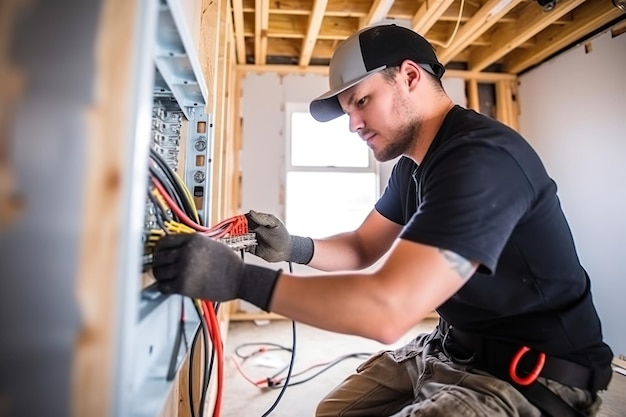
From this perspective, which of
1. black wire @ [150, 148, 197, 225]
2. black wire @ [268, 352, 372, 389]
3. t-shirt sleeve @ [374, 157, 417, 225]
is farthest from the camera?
A: black wire @ [268, 352, 372, 389]

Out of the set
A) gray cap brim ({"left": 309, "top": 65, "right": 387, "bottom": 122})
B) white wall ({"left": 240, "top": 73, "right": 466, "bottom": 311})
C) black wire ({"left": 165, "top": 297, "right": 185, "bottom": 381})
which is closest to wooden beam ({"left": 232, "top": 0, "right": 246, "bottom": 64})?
white wall ({"left": 240, "top": 73, "right": 466, "bottom": 311})

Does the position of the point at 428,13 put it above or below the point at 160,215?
above

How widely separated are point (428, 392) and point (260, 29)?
265 centimetres

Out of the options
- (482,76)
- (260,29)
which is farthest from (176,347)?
(482,76)

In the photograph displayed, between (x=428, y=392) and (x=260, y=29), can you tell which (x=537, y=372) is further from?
(x=260, y=29)

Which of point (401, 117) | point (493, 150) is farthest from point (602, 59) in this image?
point (493, 150)

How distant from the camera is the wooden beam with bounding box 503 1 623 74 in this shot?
7.91 ft

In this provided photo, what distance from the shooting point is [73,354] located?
369 millimetres

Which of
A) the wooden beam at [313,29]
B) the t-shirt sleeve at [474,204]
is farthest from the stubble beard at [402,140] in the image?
the wooden beam at [313,29]

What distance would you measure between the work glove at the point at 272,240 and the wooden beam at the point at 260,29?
1864 mm

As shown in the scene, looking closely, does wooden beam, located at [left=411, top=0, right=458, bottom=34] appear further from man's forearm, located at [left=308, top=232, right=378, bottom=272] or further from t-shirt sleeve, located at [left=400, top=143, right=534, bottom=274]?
t-shirt sleeve, located at [left=400, top=143, right=534, bottom=274]

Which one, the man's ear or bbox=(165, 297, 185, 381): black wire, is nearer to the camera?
bbox=(165, 297, 185, 381): black wire

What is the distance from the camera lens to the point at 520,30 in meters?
2.74

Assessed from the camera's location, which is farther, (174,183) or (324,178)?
(324,178)
